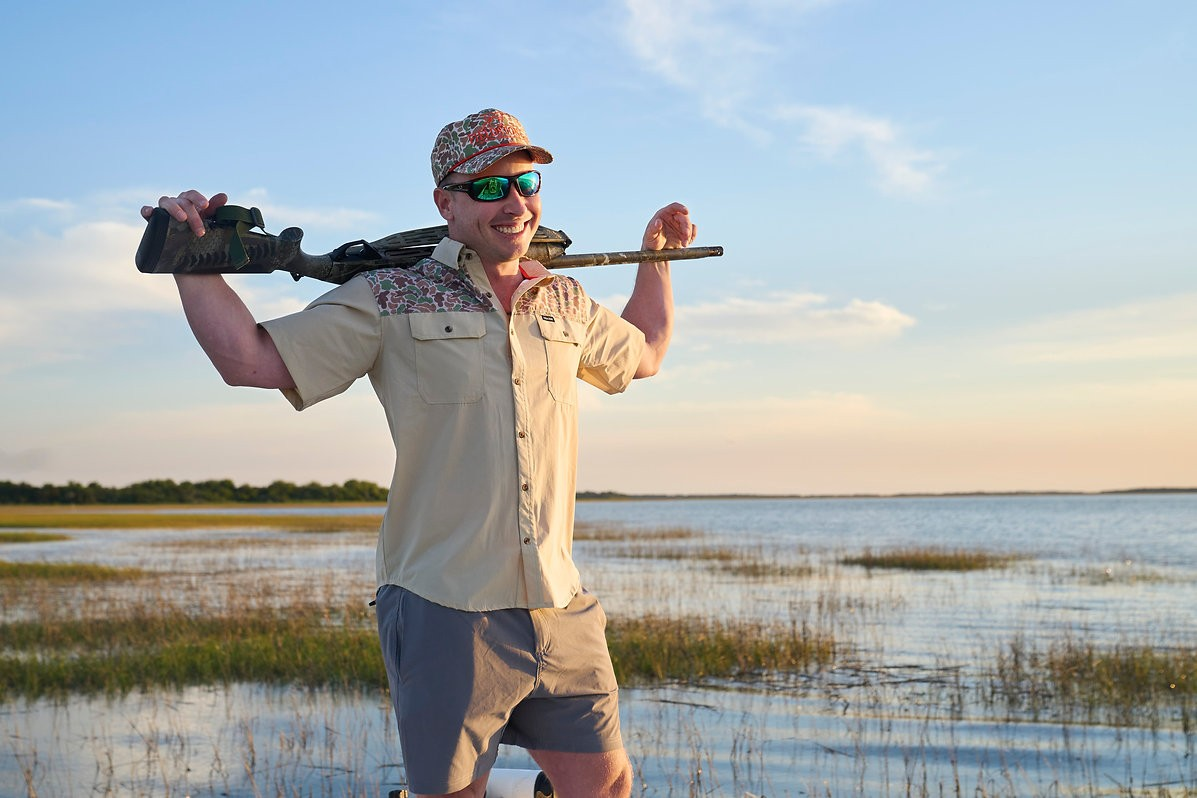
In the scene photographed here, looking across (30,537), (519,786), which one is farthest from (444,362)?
(30,537)

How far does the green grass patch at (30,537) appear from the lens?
41469 millimetres

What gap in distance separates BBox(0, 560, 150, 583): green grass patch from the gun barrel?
20446mm

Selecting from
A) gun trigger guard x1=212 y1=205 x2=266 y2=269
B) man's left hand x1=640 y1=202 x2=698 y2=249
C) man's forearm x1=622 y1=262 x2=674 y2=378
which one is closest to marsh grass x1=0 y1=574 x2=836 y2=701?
man's forearm x1=622 y1=262 x2=674 y2=378

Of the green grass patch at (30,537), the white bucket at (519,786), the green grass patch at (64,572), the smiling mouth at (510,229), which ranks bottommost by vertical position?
the green grass patch at (30,537)

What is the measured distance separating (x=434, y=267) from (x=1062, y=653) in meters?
10.5

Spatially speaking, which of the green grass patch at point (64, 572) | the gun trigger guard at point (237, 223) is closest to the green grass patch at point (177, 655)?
the gun trigger guard at point (237, 223)

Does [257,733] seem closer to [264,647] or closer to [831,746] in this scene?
[264,647]

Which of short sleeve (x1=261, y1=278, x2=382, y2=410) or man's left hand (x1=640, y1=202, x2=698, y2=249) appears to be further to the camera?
man's left hand (x1=640, y1=202, x2=698, y2=249)

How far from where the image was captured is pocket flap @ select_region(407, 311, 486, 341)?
2.94 metres

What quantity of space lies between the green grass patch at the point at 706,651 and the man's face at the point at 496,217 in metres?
7.91

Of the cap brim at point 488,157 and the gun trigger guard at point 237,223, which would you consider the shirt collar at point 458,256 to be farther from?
the gun trigger guard at point 237,223

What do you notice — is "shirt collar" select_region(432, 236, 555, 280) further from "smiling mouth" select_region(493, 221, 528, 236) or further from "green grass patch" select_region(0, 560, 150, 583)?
"green grass patch" select_region(0, 560, 150, 583)

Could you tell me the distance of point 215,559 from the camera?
29.0 m

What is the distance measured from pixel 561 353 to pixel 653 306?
2.41 feet
